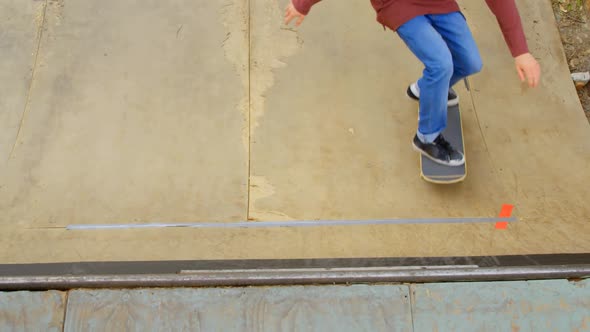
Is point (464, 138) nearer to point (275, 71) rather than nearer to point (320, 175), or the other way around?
point (320, 175)

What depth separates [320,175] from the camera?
3285 millimetres

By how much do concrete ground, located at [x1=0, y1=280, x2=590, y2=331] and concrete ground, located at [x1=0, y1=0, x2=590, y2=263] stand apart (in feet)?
1.91

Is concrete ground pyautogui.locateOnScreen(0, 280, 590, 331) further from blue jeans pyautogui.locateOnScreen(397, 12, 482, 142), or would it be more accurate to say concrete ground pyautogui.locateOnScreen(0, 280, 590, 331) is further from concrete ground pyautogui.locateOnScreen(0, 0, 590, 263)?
blue jeans pyautogui.locateOnScreen(397, 12, 482, 142)

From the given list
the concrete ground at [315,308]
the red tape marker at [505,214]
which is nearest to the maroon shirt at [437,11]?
the red tape marker at [505,214]

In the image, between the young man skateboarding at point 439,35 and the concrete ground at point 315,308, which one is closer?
the concrete ground at point 315,308

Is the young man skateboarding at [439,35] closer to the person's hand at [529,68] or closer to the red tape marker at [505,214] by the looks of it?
the person's hand at [529,68]

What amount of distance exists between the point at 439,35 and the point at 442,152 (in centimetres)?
79

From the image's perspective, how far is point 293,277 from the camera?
243 cm

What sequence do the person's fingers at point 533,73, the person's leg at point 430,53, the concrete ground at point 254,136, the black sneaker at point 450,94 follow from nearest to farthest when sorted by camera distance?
the person's fingers at point 533,73 → the person's leg at point 430,53 → the concrete ground at point 254,136 → the black sneaker at point 450,94

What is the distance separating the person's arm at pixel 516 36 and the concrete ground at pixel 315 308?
1.01 meters

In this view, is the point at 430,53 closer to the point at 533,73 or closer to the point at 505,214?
the point at 533,73

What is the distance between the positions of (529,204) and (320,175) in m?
1.30

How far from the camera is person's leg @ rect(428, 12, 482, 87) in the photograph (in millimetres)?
2721

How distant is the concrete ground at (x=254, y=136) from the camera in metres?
3.07
